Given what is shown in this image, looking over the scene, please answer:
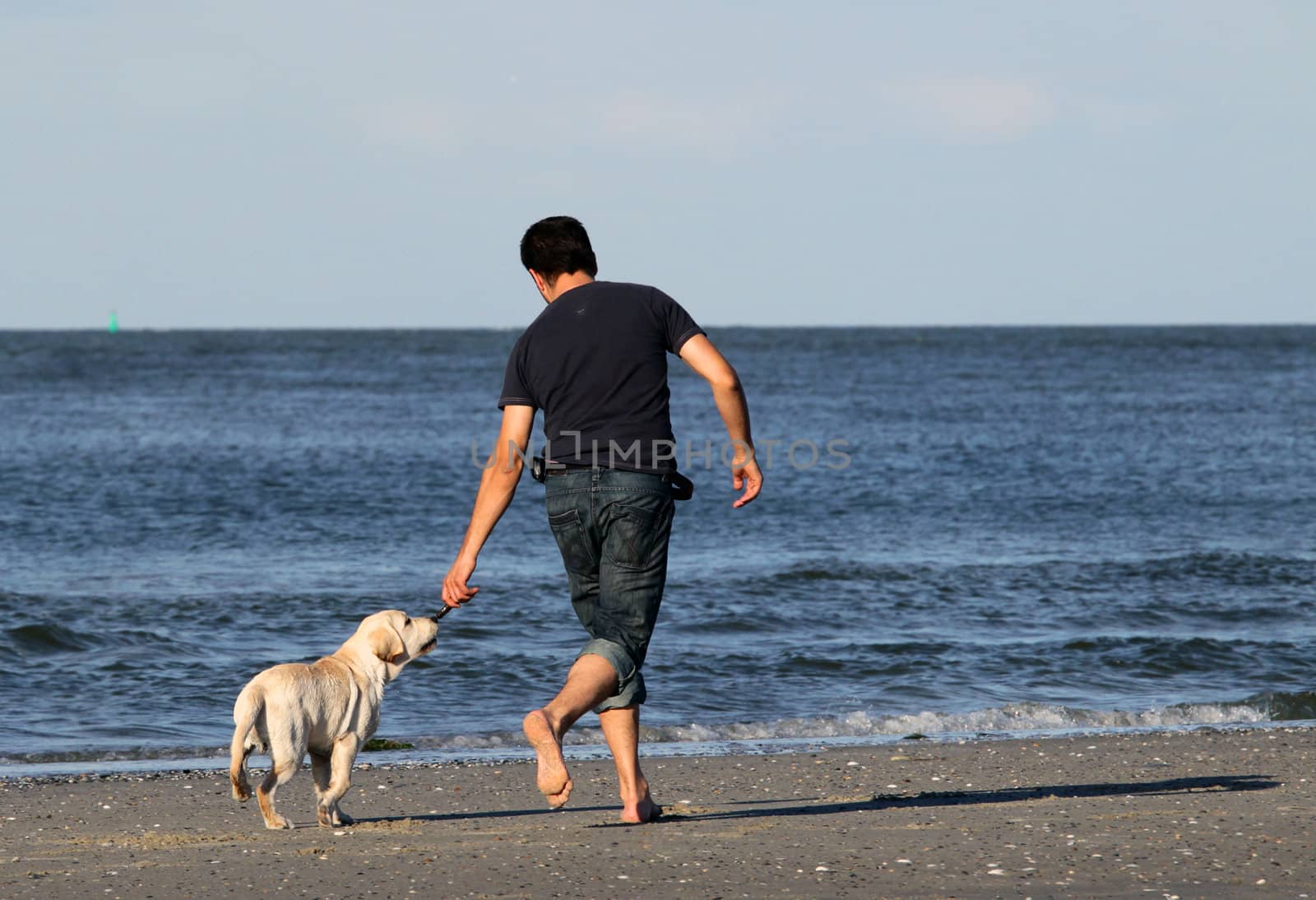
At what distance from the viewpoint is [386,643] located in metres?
5.15

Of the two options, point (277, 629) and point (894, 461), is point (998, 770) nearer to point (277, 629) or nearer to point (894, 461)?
point (277, 629)

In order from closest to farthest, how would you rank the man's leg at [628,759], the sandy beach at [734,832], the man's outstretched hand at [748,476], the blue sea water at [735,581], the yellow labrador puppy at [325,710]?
the sandy beach at [734,832], the man's outstretched hand at [748,476], the man's leg at [628,759], the yellow labrador puppy at [325,710], the blue sea water at [735,581]

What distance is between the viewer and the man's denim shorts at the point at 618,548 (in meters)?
4.57

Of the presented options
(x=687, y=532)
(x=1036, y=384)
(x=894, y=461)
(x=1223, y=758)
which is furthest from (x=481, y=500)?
(x=1036, y=384)

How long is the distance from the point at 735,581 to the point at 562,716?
8.69 m

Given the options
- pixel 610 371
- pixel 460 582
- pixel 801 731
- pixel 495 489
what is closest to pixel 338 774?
pixel 460 582

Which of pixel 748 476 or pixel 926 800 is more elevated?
pixel 748 476

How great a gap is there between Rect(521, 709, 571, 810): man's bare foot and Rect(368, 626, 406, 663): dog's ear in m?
0.91

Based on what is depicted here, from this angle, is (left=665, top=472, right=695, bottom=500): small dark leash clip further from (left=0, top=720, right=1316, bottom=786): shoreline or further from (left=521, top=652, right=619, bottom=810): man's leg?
(left=0, top=720, right=1316, bottom=786): shoreline

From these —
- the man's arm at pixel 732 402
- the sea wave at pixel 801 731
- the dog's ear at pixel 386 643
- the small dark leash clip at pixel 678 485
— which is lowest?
the sea wave at pixel 801 731

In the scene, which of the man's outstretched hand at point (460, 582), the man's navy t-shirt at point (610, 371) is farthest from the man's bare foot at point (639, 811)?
the man's navy t-shirt at point (610, 371)

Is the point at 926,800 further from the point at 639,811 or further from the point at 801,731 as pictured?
the point at 801,731

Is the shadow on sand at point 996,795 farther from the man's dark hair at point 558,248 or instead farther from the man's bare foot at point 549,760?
the man's dark hair at point 558,248

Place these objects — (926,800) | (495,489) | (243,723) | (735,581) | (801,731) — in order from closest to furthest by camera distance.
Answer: (495,489)
(243,723)
(926,800)
(801,731)
(735,581)
